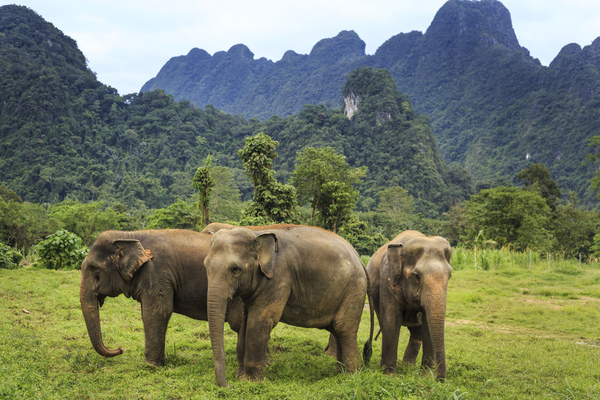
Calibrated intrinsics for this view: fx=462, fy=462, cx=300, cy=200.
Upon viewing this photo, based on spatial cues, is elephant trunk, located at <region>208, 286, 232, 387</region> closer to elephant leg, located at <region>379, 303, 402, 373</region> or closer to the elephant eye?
the elephant eye

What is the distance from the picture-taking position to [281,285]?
18.6 feet

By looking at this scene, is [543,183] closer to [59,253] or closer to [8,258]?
[59,253]

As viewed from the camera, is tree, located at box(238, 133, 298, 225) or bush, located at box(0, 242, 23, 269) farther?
tree, located at box(238, 133, 298, 225)

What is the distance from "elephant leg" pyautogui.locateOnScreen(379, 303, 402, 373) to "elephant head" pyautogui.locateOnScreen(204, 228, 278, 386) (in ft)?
6.07

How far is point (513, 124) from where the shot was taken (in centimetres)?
13812

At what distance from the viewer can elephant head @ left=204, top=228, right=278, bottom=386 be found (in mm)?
5262

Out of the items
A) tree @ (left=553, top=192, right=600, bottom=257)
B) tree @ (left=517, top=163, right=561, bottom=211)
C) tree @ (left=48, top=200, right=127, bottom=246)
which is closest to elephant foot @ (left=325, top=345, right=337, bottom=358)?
tree @ (left=553, top=192, right=600, bottom=257)

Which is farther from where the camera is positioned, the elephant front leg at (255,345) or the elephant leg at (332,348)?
the elephant leg at (332,348)

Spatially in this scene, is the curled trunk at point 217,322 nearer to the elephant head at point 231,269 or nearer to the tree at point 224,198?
the elephant head at point 231,269

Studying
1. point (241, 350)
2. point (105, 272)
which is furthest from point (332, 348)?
point (105, 272)

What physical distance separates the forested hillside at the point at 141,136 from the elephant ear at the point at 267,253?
240 ft

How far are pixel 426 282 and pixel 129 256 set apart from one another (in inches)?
155

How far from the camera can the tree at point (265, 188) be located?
19.2 metres

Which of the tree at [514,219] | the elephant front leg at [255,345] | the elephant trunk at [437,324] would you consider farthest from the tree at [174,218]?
the elephant trunk at [437,324]
